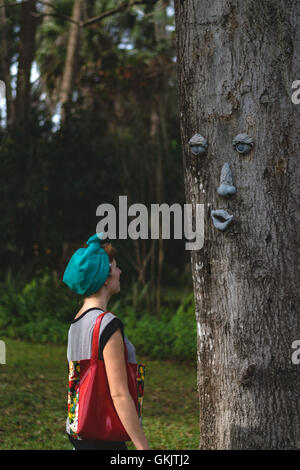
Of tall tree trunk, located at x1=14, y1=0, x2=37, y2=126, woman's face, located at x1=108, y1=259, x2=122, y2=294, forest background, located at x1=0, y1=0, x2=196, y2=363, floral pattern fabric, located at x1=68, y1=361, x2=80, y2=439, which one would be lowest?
floral pattern fabric, located at x1=68, y1=361, x2=80, y2=439

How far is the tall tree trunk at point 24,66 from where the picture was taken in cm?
1261

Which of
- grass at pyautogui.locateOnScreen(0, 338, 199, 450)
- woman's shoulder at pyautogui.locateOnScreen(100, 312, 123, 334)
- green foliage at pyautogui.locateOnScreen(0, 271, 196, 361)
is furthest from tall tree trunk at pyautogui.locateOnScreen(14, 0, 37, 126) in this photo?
woman's shoulder at pyautogui.locateOnScreen(100, 312, 123, 334)

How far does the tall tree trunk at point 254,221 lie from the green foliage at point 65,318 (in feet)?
19.7

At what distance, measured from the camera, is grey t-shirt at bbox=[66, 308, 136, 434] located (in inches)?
101

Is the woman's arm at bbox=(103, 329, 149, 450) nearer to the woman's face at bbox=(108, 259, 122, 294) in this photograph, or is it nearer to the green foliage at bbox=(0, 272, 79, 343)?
the woman's face at bbox=(108, 259, 122, 294)

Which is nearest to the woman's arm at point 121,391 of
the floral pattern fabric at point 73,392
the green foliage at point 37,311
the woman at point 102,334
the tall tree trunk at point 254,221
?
the woman at point 102,334

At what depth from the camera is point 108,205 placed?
1201cm

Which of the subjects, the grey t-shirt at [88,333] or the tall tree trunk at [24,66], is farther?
A: the tall tree trunk at [24,66]

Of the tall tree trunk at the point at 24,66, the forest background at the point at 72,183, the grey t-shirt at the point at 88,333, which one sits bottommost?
the grey t-shirt at the point at 88,333

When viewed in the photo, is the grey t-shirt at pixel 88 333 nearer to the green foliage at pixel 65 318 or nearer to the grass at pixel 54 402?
the grass at pixel 54 402

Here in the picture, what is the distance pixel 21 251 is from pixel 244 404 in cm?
988
